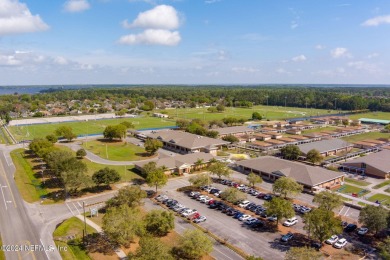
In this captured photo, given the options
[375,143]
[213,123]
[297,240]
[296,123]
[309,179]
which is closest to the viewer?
[297,240]

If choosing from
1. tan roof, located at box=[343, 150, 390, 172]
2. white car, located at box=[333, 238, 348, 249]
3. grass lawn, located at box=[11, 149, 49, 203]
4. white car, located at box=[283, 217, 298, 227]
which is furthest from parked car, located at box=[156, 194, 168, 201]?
tan roof, located at box=[343, 150, 390, 172]

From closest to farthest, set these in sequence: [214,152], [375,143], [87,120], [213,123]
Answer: [214,152]
[375,143]
[213,123]
[87,120]

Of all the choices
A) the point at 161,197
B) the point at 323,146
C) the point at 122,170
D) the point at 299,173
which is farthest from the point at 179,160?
the point at 323,146

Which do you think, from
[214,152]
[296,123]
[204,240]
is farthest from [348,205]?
[296,123]

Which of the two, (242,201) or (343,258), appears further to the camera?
(242,201)

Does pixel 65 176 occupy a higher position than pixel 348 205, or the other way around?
pixel 65 176

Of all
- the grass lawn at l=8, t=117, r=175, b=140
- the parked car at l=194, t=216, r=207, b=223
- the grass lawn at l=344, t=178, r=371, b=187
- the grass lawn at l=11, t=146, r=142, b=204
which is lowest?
the grass lawn at l=344, t=178, r=371, b=187

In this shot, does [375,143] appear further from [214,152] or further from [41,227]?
[41,227]

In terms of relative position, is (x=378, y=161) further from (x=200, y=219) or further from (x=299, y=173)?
(x=200, y=219)

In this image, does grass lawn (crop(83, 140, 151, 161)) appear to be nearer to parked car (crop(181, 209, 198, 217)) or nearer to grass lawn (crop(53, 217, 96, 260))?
parked car (crop(181, 209, 198, 217))
